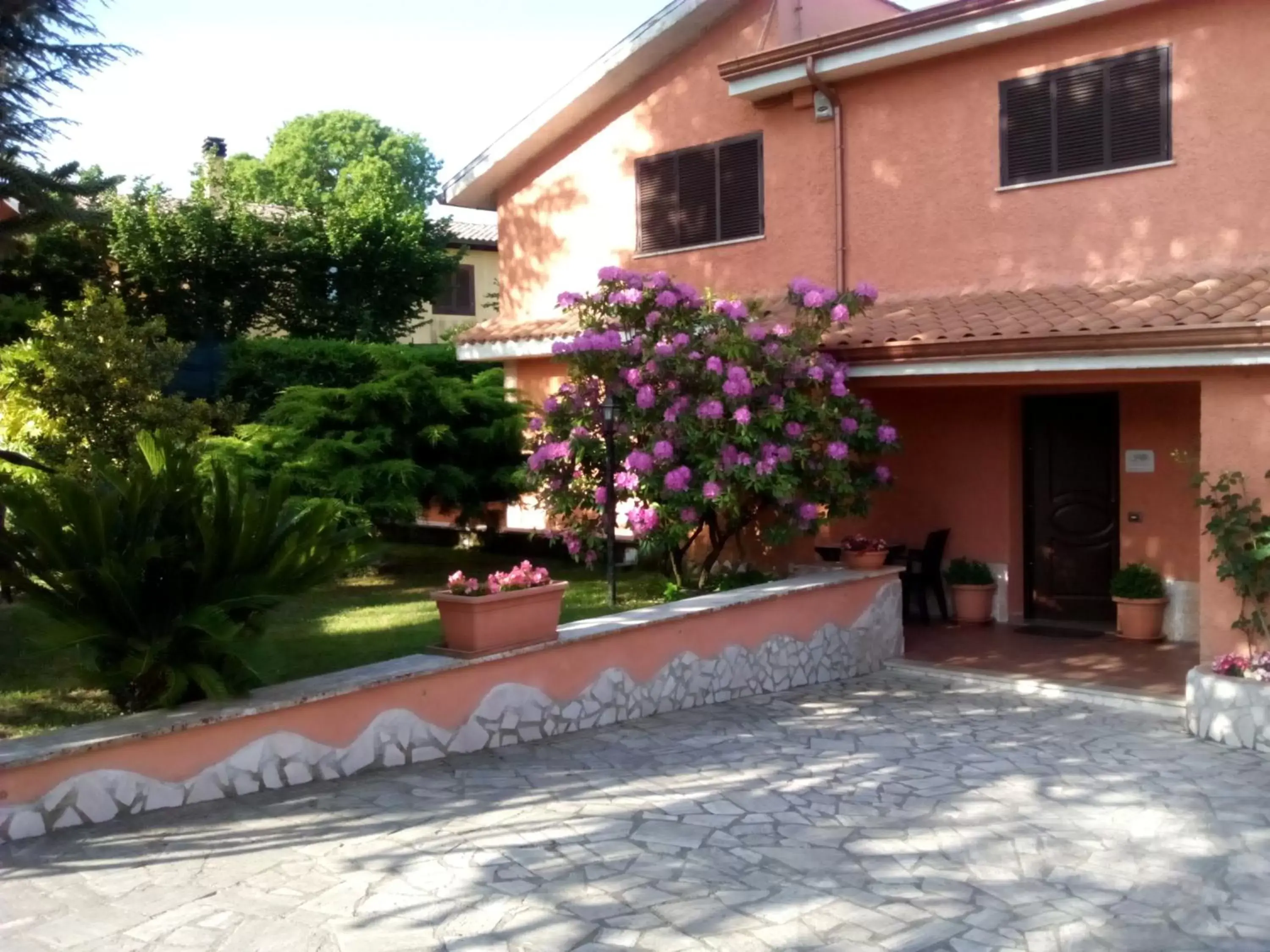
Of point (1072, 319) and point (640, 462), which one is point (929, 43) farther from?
point (640, 462)

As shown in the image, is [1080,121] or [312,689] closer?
[312,689]

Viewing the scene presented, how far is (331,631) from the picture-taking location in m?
10.3

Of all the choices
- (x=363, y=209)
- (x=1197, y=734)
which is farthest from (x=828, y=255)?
(x=363, y=209)

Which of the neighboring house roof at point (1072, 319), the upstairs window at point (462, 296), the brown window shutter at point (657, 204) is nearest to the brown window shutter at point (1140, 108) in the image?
the neighboring house roof at point (1072, 319)

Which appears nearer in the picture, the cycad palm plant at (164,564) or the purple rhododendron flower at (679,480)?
the cycad palm plant at (164,564)

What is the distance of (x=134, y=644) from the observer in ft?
22.5

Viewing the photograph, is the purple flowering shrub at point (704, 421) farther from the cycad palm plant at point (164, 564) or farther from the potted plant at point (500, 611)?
the cycad palm plant at point (164, 564)

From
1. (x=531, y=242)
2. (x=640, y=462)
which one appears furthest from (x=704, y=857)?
(x=531, y=242)

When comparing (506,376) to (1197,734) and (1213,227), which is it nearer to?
(1213,227)

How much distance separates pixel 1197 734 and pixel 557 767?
14.6 ft

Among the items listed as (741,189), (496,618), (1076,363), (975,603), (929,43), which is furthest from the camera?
(741,189)

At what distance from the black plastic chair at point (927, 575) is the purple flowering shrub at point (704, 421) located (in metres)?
1.66

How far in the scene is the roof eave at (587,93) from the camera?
1343 centimetres

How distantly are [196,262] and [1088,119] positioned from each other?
15709 millimetres
